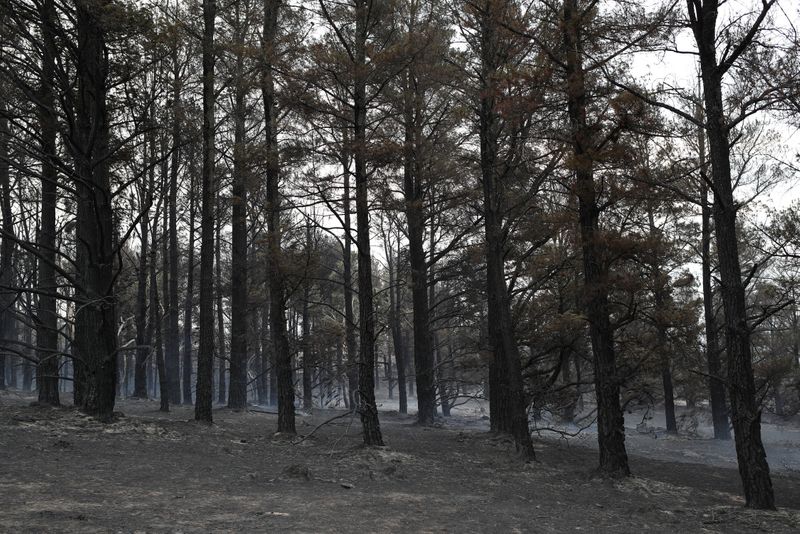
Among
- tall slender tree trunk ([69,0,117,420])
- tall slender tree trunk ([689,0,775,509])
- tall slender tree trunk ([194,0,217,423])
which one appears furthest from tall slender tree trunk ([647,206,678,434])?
tall slender tree trunk ([69,0,117,420])

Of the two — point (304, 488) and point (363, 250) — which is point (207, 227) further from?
point (304, 488)

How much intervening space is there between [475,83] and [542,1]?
238 centimetres

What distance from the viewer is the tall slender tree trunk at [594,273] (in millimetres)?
10180

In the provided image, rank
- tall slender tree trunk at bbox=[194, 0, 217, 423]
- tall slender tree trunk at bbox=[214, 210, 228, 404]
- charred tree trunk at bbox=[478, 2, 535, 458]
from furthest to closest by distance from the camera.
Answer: tall slender tree trunk at bbox=[214, 210, 228, 404] < tall slender tree trunk at bbox=[194, 0, 217, 423] < charred tree trunk at bbox=[478, 2, 535, 458]

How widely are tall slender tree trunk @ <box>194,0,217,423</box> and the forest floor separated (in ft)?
3.38

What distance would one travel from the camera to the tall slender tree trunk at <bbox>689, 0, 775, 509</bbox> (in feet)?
27.1

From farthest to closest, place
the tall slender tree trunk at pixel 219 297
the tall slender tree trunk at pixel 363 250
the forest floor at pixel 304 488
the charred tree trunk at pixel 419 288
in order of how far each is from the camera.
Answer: the tall slender tree trunk at pixel 219 297, the charred tree trunk at pixel 419 288, the tall slender tree trunk at pixel 363 250, the forest floor at pixel 304 488

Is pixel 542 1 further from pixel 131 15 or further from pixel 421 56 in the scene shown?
pixel 131 15

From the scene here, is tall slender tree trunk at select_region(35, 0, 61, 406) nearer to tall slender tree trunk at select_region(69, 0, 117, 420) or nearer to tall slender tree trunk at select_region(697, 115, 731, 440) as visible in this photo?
tall slender tree trunk at select_region(69, 0, 117, 420)

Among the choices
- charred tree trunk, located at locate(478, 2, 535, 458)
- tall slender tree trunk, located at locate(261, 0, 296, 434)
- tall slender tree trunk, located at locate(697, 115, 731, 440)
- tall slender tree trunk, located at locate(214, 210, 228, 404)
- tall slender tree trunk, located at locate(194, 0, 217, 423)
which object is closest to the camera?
charred tree trunk, located at locate(478, 2, 535, 458)

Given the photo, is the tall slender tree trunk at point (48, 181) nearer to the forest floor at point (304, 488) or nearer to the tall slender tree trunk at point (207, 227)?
the forest floor at point (304, 488)

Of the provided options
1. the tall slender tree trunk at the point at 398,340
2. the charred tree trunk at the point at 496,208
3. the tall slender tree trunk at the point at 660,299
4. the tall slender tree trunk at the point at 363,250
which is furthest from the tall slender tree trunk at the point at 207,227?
the tall slender tree trunk at the point at 660,299

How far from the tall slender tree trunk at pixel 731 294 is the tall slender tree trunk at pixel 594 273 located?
6.18 ft

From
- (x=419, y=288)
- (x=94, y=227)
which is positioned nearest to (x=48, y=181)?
(x=94, y=227)
